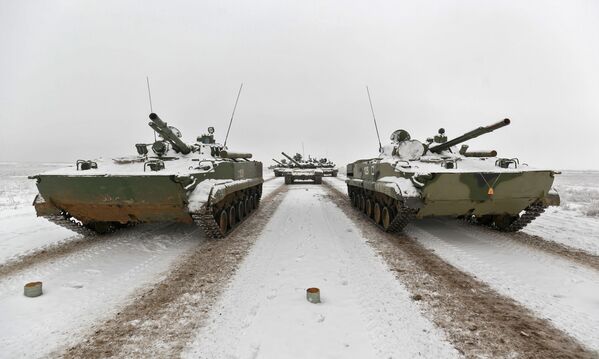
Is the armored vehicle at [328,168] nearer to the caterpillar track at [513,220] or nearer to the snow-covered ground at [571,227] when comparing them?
the snow-covered ground at [571,227]

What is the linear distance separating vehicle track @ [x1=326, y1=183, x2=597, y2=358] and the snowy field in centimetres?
12

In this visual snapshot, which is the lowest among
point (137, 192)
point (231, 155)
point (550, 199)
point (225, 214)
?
point (225, 214)

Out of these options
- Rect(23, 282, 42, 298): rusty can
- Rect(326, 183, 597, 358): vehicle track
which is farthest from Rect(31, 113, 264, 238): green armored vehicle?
Rect(326, 183, 597, 358): vehicle track

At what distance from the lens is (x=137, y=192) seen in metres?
6.18

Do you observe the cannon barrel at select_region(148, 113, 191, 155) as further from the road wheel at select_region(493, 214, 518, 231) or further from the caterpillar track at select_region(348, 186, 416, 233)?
the road wheel at select_region(493, 214, 518, 231)

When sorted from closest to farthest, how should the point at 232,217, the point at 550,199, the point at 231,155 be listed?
the point at 550,199 < the point at 232,217 < the point at 231,155

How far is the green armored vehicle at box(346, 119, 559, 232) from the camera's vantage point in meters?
6.48

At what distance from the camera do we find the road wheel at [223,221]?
768 cm

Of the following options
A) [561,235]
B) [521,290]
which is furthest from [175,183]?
[561,235]

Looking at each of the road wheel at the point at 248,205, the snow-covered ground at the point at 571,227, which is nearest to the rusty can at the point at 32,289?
the road wheel at the point at 248,205

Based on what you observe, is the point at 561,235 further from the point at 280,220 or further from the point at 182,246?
the point at 182,246

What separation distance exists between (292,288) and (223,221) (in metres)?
3.92

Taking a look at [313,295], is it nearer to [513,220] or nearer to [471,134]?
[471,134]

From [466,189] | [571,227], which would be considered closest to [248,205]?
[466,189]
